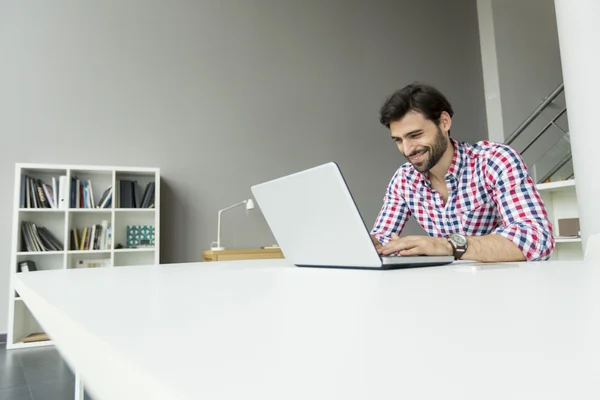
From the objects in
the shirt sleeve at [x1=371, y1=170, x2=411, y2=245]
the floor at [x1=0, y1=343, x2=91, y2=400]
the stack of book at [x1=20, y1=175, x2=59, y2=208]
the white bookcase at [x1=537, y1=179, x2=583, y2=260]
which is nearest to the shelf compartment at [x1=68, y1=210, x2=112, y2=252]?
the stack of book at [x1=20, y1=175, x2=59, y2=208]

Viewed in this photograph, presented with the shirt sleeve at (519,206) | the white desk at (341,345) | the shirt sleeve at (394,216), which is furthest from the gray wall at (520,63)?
the white desk at (341,345)

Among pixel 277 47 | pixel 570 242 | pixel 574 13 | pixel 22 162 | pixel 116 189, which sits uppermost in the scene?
pixel 277 47

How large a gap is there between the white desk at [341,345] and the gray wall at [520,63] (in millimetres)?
5264

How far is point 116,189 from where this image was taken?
3.43m

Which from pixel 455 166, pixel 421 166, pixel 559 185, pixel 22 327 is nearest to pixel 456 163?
pixel 455 166

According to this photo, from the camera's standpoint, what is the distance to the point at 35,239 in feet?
10.6

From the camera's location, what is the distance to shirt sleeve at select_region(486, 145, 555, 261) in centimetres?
122

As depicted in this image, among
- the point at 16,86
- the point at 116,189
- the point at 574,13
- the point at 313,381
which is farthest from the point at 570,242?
the point at 16,86

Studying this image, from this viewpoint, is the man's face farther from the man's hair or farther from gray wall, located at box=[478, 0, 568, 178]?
gray wall, located at box=[478, 0, 568, 178]

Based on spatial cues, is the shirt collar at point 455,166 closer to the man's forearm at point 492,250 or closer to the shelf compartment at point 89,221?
the man's forearm at point 492,250

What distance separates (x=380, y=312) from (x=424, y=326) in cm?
7

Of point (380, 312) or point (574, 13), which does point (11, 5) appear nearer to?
point (574, 13)

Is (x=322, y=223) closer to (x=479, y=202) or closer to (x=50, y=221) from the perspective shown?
(x=479, y=202)

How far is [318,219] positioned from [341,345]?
722 mm
